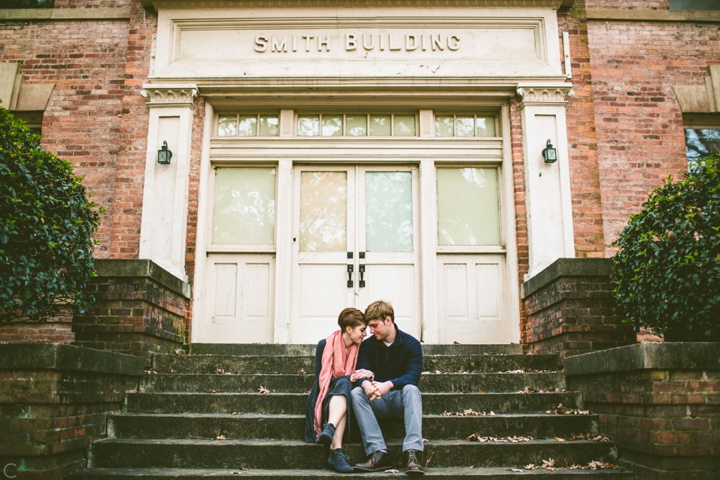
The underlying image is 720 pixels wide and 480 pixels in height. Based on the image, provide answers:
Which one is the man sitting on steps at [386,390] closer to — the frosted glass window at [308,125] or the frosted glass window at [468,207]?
the frosted glass window at [468,207]

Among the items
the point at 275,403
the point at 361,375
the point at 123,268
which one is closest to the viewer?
the point at 361,375

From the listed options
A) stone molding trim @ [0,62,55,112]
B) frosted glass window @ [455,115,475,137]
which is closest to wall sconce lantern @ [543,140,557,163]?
frosted glass window @ [455,115,475,137]

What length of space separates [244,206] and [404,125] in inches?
90.5

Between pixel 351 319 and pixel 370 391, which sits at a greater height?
pixel 351 319

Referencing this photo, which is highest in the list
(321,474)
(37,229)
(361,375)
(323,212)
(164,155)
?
(164,155)

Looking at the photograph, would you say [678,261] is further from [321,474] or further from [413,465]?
[321,474]

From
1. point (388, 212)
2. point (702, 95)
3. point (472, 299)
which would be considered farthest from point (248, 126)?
point (702, 95)

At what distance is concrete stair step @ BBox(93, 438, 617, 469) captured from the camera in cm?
435

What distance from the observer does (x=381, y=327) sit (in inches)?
184

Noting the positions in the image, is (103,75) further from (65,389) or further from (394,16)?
(65,389)

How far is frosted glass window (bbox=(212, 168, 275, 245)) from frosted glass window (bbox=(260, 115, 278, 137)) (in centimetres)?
47

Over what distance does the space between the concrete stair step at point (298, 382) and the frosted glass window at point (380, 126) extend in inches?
139

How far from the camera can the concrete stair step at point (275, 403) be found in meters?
4.99

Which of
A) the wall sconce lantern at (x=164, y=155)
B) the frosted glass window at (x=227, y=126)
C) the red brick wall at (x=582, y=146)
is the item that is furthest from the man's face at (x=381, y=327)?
the frosted glass window at (x=227, y=126)
